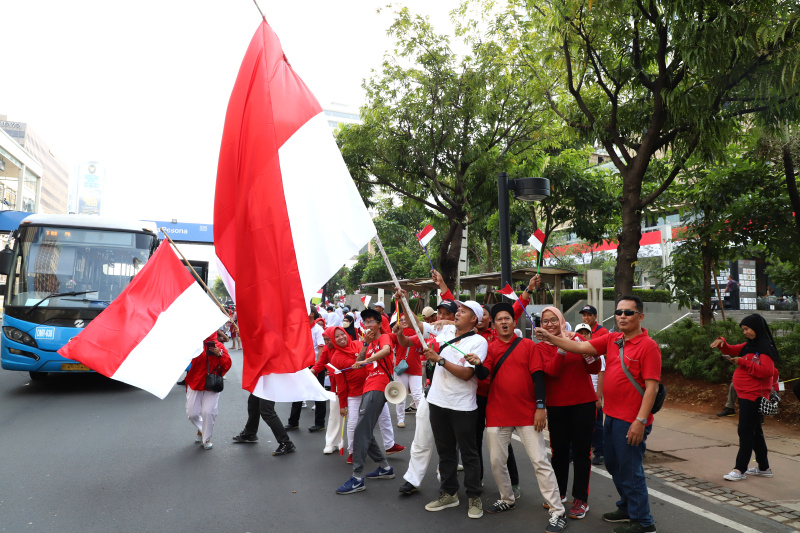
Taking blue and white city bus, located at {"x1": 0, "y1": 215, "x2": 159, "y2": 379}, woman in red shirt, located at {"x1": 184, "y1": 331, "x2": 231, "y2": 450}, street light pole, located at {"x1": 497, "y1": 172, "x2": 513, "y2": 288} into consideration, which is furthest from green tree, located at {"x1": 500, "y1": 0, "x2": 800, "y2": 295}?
blue and white city bus, located at {"x1": 0, "y1": 215, "x2": 159, "y2": 379}

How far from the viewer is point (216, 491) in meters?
5.48

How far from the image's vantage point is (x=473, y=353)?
15.6 ft

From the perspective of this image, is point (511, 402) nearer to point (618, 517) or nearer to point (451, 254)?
point (618, 517)

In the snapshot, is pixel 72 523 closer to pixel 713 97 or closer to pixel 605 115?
pixel 713 97

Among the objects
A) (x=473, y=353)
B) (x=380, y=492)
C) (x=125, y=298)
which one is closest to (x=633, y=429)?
(x=473, y=353)

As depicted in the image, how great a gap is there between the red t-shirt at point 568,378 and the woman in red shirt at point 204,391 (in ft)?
13.3

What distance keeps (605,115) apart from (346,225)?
23.6ft

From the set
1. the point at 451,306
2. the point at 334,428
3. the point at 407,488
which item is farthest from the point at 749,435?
the point at 334,428

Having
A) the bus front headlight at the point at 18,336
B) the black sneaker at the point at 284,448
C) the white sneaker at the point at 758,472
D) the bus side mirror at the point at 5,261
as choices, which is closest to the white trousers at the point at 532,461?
the white sneaker at the point at 758,472

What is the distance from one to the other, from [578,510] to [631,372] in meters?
1.33

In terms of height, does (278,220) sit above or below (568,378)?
above

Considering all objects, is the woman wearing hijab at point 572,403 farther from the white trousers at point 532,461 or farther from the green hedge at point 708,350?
the green hedge at point 708,350

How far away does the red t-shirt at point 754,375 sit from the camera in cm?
578

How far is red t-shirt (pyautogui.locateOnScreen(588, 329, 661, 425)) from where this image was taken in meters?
→ 4.31
